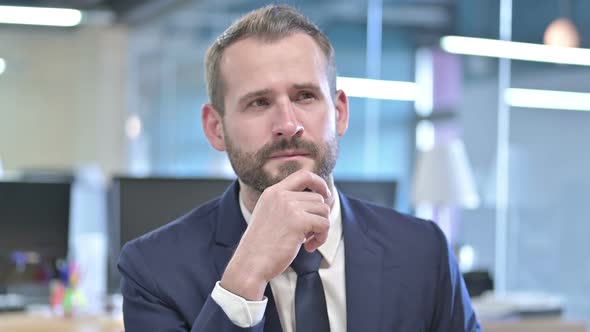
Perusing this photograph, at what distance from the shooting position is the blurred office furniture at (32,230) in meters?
3.43

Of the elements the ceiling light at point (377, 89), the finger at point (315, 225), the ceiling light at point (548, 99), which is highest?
the ceiling light at point (377, 89)

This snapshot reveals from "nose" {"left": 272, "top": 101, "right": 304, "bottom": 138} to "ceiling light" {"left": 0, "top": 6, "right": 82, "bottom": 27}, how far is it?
8638 mm

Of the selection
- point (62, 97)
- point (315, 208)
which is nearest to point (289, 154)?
point (315, 208)

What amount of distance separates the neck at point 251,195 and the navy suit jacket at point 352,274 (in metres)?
0.02

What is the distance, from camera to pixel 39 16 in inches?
380

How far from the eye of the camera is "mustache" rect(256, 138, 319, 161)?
55.6 inches

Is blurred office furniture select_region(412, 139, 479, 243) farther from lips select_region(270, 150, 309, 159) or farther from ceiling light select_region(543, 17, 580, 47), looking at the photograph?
lips select_region(270, 150, 309, 159)

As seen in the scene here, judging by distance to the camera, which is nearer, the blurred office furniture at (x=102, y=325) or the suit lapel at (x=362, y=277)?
the suit lapel at (x=362, y=277)

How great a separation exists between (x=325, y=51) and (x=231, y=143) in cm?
24

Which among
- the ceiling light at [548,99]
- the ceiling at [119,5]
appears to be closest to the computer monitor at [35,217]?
the ceiling light at [548,99]

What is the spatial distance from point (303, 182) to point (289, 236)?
90 millimetres

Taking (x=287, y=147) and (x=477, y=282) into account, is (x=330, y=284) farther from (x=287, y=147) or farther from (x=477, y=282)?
(x=477, y=282)

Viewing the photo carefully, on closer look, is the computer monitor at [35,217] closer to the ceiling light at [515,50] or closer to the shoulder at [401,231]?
the shoulder at [401,231]

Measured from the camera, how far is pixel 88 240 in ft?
11.8
